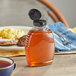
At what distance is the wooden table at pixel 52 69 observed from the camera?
1.94 ft

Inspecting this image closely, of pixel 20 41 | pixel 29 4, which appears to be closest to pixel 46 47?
pixel 20 41

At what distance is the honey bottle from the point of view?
64 centimetres

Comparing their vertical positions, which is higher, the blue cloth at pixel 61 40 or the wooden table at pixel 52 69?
the blue cloth at pixel 61 40

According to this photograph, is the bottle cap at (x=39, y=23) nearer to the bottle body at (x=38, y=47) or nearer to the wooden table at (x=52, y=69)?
the bottle body at (x=38, y=47)

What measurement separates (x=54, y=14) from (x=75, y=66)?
3.40 ft

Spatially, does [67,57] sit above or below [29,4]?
below

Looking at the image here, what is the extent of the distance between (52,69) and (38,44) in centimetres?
8

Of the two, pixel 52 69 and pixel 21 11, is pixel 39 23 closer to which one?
pixel 52 69

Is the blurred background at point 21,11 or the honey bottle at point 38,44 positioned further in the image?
the blurred background at point 21,11

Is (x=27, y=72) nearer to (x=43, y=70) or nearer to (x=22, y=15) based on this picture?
(x=43, y=70)

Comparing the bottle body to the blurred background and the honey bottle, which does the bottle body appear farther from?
the blurred background

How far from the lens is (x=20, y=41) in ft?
2.64

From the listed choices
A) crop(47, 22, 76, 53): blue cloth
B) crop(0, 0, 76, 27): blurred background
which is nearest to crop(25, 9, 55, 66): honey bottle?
crop(47, 22, 76, 53): blue cloth

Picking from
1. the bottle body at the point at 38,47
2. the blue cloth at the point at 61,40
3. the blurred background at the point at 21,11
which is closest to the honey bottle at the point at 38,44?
the bottle body at the point at 38,47
